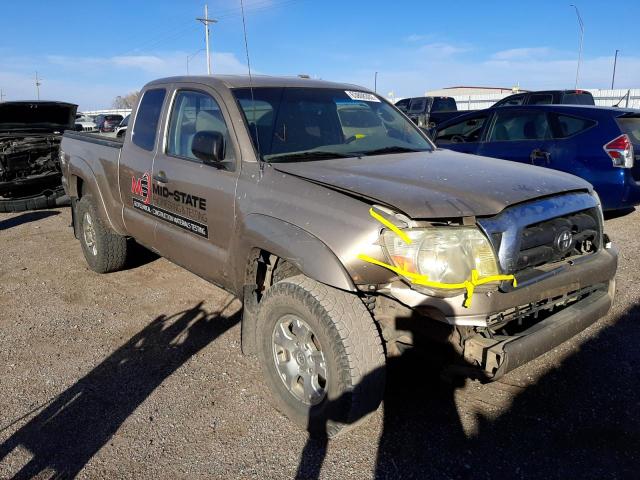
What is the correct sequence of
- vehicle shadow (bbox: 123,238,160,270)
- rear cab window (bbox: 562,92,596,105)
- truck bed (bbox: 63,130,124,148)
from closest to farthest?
1. truck bed (bbox: 63,130,124,148)
2. vehicle shadow (bbox: 123,238,160,270)
3. rear cab window (bbox: 562,92,596,105)

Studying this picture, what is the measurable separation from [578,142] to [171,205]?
5.14 m

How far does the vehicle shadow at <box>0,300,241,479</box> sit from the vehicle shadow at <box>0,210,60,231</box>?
5.21m

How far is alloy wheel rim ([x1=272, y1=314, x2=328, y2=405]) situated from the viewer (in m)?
2.83

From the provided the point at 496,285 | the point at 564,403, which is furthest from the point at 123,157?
the point at 564,403

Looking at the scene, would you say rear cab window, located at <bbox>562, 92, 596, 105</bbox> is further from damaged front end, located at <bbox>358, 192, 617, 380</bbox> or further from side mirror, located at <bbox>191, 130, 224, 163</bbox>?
side mirror, located at <bbox>191, 130, 224, 163</bbox>

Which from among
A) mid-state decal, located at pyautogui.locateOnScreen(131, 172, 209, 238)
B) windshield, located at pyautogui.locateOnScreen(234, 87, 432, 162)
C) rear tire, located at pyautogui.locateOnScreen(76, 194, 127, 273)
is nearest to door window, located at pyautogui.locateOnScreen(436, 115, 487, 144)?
windshield, located at pyautogui.locateOnScreen(234, 87, 432, 162)

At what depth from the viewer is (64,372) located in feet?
11.9

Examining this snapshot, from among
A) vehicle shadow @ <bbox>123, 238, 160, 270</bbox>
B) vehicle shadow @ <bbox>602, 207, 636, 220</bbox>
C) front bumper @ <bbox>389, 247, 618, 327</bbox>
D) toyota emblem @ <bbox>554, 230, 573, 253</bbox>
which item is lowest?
vehicle shadow @ <bbox>123, 238, 160, 270</bbox>

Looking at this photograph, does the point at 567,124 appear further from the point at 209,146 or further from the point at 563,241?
the point at 209,146

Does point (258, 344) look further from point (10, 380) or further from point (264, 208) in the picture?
point (10, 380)

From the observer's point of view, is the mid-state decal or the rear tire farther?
the rear tire

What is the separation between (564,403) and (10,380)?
137 inches

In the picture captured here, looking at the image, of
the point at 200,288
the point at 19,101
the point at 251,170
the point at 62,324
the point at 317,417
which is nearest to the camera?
the point at 317,417

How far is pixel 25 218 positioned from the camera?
8.80 metres
